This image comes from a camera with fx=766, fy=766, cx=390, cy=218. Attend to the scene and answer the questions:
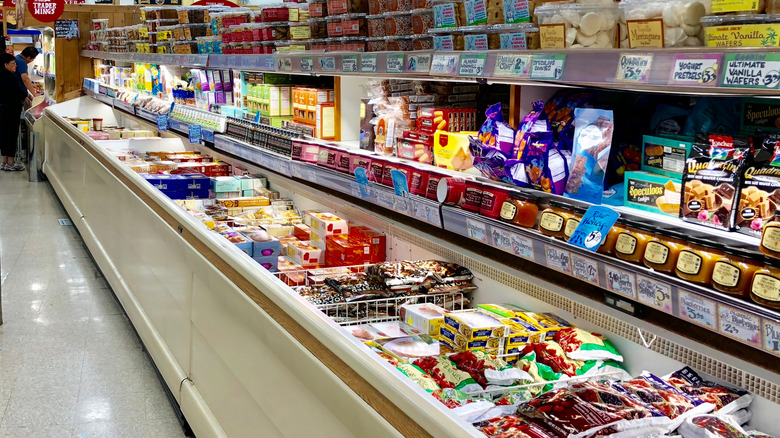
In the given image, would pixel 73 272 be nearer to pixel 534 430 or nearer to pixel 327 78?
pixel 327 78

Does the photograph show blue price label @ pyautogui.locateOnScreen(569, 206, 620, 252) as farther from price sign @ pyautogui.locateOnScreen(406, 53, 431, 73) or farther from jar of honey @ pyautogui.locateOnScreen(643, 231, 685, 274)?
price sign @ pyautogui.locateOnScreen(406, 53, 431, 73)

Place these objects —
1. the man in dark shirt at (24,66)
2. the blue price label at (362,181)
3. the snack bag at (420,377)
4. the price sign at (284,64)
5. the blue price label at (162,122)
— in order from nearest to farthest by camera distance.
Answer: the snack bag at (420,377) → the blue price label at (362,181) → the price sign at (284,64) → the blue price label at (162,122) → the man in dark shirt at (24,66)

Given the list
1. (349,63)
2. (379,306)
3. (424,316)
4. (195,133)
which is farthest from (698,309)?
(195,133)

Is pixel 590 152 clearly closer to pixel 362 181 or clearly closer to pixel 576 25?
pixel 576 25

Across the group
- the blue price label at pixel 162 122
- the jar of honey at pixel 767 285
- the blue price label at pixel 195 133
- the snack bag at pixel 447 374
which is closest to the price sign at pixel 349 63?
the snack bag at pixel 447 374

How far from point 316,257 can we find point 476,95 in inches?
42.2

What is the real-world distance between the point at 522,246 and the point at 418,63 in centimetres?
78

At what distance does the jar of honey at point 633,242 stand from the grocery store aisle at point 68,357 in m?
2.45

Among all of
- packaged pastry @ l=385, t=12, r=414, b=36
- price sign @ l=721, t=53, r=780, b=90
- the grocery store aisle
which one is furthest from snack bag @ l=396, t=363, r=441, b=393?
the grocery store aisle

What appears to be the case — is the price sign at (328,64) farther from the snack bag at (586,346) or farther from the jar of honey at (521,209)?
the snack bag at (586,346)

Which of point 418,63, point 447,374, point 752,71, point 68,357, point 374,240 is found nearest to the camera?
point 752,71

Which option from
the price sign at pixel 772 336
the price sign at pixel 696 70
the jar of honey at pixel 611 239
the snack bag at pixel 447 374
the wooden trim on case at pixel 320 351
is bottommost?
the snack bag at pixel 447 374

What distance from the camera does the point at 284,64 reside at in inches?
139

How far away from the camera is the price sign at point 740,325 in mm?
1355
